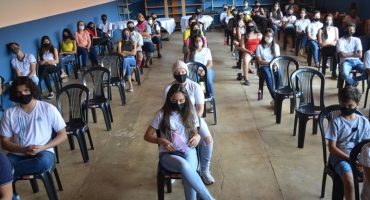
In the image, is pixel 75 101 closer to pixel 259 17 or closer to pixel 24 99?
pixel 24 99

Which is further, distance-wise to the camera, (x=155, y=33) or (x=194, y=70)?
(x=155, y=33)

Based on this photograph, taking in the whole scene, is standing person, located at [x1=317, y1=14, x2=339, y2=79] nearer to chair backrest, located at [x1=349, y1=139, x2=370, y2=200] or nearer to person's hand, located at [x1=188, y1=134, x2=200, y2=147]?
chair backrest, located at [x1=349, y1=139, x2=370, y2=200]

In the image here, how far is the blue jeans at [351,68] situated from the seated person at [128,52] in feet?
12.3

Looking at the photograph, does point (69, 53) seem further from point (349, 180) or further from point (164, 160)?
Result: point (349, 180)

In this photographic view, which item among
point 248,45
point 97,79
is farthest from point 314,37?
point 97,79

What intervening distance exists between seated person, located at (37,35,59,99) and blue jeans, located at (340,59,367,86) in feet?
17.1

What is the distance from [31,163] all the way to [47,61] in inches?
161

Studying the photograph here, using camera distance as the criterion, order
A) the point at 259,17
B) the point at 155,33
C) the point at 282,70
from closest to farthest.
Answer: the point at 282,70 < the point at 155,33 < the point at 259,17

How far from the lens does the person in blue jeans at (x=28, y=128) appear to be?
2957mm

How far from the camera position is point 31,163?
114 inches

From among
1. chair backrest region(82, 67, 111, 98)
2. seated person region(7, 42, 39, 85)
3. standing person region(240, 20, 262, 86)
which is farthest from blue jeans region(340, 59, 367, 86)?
seated person region(7, 42, 39, 85)

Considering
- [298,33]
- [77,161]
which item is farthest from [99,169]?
[298,33]

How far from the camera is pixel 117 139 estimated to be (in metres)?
4.55

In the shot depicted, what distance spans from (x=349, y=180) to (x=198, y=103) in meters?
1.62
